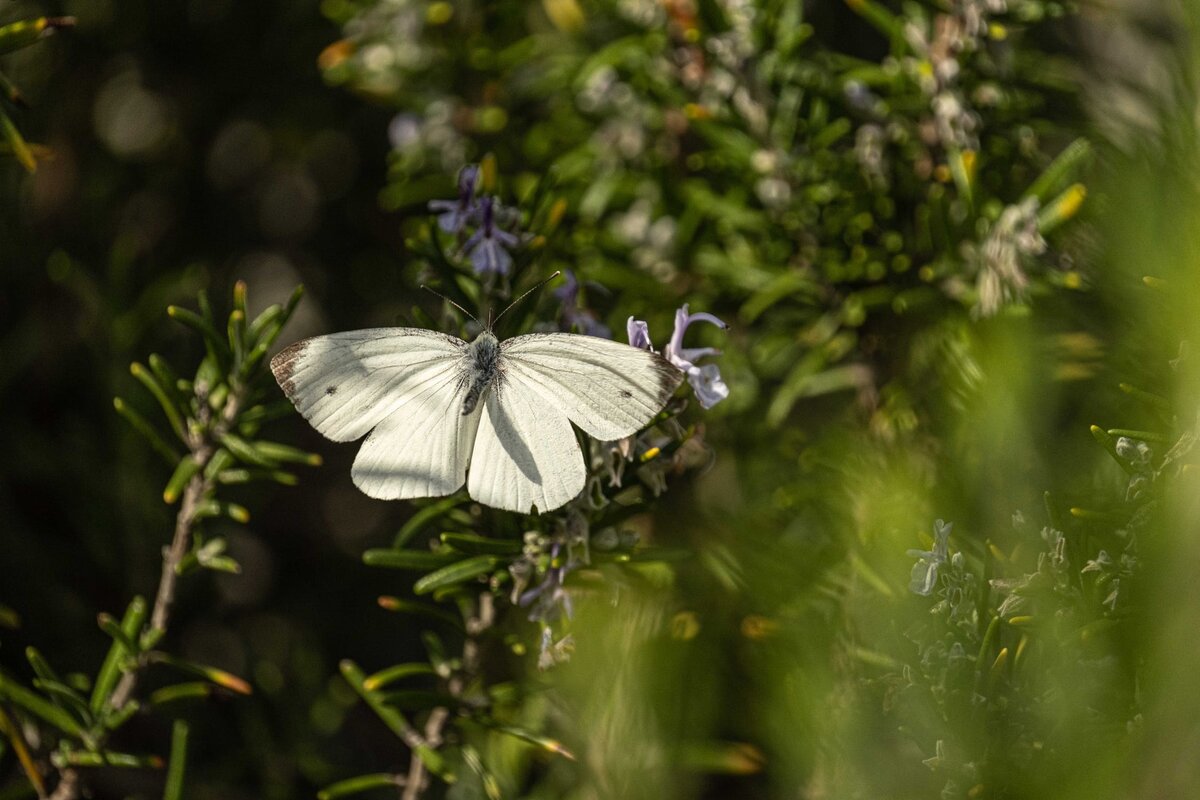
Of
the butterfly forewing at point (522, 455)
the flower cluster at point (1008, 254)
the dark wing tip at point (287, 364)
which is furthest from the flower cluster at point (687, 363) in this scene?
the flower cluster at point (1008, 254)

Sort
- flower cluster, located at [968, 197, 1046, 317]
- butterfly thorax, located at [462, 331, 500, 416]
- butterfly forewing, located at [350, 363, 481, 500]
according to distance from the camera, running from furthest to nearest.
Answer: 1. flower cluster, located at [968, 197, 1046, 317]
2. butterfly thorax, located at [462, 331, 500, 416]
3. butterfly forewing, located at [350, 363, 481, 500]

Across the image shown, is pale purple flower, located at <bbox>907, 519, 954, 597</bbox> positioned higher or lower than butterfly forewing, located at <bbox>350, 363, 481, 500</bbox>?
lower

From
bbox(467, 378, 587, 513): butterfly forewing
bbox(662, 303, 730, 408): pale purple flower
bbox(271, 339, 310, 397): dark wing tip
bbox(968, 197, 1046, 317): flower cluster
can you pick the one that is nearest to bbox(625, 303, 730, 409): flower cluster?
bbox(662, 303, 730, 408): pale purple flower

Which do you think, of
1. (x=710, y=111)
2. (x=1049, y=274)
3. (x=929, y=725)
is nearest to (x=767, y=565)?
(x=929, y=725)

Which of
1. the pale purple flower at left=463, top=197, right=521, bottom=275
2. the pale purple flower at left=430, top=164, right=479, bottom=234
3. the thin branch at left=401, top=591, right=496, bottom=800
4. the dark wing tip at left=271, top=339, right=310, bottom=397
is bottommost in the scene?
the thin branch at left=401, top=591, right=496, bottom=800

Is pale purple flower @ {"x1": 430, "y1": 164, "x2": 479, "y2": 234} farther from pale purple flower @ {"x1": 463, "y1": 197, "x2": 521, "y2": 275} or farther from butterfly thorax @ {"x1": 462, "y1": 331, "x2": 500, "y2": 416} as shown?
butterfly thorax @ {"x1": 462, "y1": 331, "x2": 500, "y2": 416}

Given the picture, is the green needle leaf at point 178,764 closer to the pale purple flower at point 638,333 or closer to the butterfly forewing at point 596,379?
the butterfly forewing at point 596,379

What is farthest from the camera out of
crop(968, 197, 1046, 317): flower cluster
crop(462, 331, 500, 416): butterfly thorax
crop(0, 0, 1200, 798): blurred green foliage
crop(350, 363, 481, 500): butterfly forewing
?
crop(968, 197, 1046, 317): flower cluster
